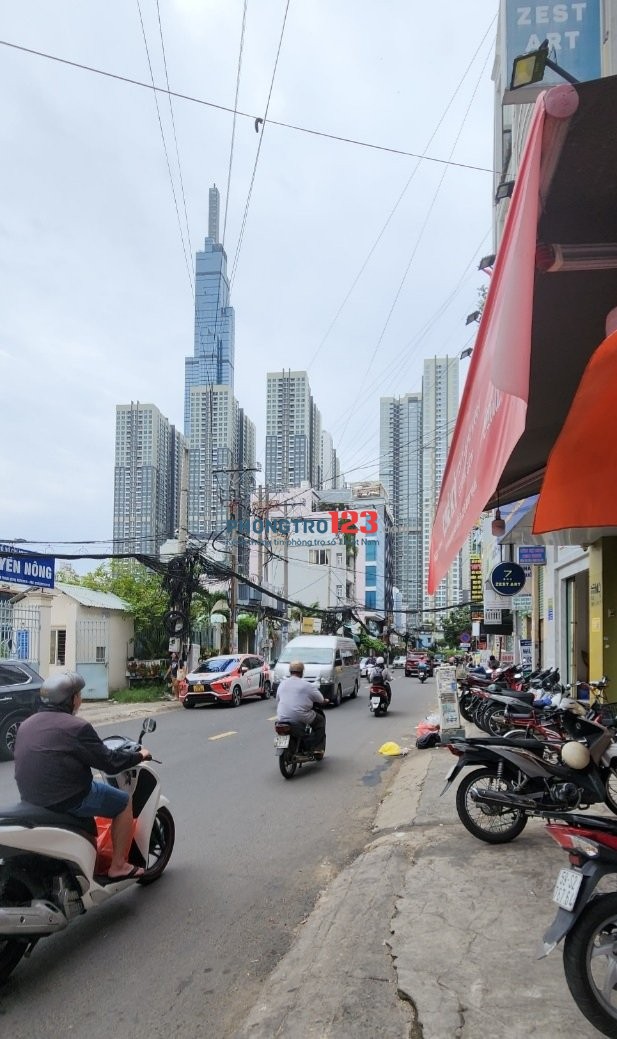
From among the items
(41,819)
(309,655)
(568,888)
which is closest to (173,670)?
(309,655)

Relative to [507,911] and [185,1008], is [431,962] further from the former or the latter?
[185,1008]

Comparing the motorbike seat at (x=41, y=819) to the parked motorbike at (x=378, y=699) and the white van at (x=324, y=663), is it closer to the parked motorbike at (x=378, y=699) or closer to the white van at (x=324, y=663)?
the parked motorbike at (x=378, y=699)

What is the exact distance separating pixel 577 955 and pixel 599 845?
42 centimetres

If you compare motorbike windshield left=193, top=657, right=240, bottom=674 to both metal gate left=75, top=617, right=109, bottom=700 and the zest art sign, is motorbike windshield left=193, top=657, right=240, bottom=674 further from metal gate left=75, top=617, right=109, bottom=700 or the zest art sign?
the zest art sign

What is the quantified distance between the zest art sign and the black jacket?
2287 cm

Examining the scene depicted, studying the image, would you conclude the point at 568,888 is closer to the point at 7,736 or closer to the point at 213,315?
the point at 7,736

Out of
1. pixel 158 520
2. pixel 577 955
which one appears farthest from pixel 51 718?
pixel 158 520

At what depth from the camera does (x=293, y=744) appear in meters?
9.43

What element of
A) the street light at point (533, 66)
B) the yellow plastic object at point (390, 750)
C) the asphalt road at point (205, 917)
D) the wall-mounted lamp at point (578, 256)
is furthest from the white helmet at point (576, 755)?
the yellow plastic object at point (390, 750)

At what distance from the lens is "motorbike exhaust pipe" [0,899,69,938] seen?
354 cm

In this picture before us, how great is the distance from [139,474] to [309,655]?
17.1 meters

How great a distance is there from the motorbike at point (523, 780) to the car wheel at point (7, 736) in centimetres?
A: 796

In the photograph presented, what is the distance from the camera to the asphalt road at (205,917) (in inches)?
139

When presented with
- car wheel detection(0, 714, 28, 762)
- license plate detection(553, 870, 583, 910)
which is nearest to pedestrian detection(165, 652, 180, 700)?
car wheel detection(0, 714, 28, 762)
